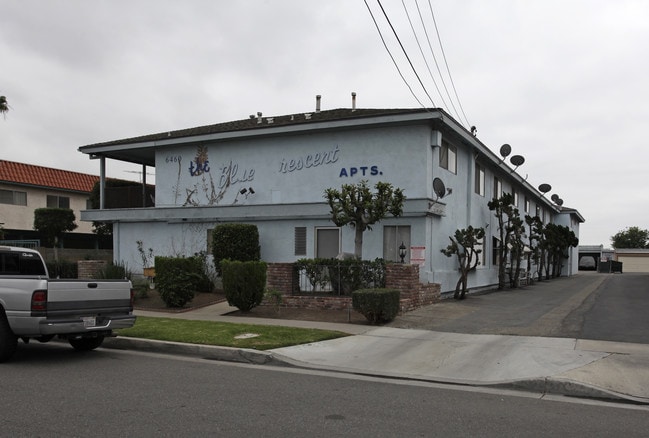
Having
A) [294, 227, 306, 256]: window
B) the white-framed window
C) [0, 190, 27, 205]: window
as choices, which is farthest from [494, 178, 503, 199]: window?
[0, 190, 27, 205]: window

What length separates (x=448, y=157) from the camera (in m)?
20.0

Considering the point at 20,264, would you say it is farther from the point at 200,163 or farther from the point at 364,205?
the point at 200,163

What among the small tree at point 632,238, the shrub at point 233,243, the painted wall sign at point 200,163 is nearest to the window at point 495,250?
the shrub at point 233,243

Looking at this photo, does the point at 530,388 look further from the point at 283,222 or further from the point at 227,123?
the point at 227,123

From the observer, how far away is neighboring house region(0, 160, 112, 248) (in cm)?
3534

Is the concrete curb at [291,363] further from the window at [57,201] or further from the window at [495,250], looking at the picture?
the window at [57,201]

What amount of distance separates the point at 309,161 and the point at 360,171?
1965 millimetres

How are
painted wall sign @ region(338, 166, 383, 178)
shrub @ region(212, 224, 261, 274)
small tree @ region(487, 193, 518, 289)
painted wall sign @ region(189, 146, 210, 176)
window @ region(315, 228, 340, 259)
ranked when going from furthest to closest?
small tree @ region(487, 193, 518, 289) → painted wall sign @ region(189, 146, 210, 176) → window @ region(315, 228, 340, 259) → shrub @ region(212, 224, 261, 274) → painted wall sign @ region(338, 166, 383, 178)

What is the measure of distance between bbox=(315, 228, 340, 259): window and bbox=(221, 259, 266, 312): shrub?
4.54 metres

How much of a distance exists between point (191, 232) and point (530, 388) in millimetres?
15724

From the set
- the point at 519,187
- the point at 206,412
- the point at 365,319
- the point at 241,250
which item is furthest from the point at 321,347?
the point at 519,187

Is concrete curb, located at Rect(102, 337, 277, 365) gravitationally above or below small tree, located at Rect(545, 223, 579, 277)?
below

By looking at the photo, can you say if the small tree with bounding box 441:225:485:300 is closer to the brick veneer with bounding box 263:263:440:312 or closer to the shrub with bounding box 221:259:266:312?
the brick veneer with bounding box 263:263:440:312

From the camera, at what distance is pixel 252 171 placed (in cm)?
2086
